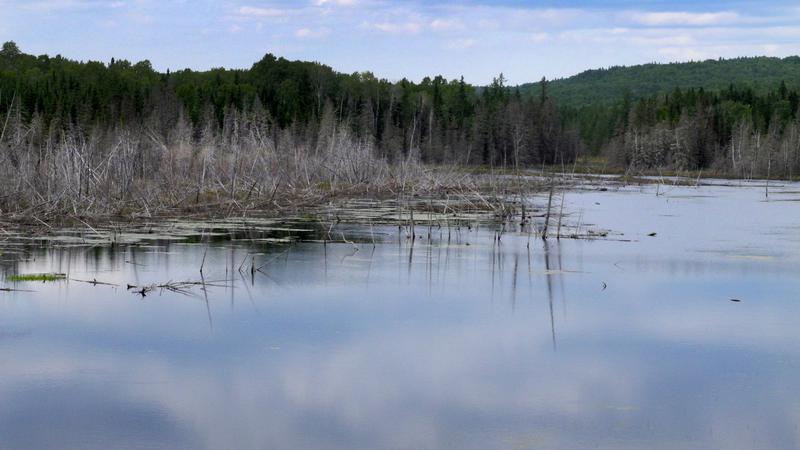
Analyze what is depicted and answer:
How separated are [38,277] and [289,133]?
29981 millimetres

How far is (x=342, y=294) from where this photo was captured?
419 inches

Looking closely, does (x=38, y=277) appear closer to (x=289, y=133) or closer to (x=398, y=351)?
(x=398, y=351)

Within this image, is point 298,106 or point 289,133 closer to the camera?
point 289,133

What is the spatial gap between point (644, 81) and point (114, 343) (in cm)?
17599

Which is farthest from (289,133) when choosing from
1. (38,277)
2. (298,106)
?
(298,106)

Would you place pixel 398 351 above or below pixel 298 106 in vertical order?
below

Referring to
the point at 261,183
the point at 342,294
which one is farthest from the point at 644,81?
the point at 342,294

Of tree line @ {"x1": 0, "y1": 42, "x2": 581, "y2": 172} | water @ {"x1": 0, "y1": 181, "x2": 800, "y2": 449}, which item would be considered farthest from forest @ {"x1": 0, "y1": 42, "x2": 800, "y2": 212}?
water @ {"x1": 0, "y1": 181, "x2": 800, "y2": 449}

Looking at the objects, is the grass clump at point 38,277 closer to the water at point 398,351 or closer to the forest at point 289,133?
the water at point 398,351

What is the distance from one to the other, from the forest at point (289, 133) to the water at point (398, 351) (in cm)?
471

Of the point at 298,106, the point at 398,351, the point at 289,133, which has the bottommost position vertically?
the point at 398,351

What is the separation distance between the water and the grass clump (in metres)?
0.30

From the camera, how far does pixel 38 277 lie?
10859 mm

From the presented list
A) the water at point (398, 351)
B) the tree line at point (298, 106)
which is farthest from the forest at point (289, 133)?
the water at point (398, 351)
